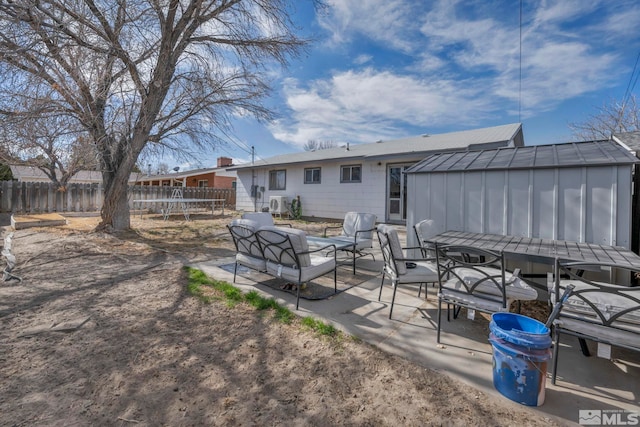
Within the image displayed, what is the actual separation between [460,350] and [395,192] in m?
8.77

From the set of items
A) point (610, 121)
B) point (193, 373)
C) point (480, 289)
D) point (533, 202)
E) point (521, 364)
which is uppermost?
point (610, 121)

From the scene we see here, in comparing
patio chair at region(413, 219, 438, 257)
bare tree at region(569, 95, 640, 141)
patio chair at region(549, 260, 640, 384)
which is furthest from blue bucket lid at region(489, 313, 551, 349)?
bare tree at region(569, 95, 640, 141)

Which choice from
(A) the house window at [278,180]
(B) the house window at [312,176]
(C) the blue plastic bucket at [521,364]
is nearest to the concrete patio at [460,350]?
(C) the blue plastic bucket at [521,364]

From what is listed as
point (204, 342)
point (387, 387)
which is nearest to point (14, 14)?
point (204, 342)

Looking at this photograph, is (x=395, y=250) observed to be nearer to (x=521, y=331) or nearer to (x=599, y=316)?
(x=521, y=331)

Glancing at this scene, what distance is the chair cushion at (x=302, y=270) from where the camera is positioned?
10.9ft

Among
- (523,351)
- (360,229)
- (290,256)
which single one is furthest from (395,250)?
(360,229)

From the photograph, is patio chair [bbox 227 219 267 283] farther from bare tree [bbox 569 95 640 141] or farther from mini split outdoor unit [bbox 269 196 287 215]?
bare tree [bbox 569 95 640 141]

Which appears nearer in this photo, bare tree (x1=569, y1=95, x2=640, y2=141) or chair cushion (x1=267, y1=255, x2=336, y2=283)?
chair cushion (x1=267, y1=255, x2=336, y2=283)

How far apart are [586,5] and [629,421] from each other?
9.24m

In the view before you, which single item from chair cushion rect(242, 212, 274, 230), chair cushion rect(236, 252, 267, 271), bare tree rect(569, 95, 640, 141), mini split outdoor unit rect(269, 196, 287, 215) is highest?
bare tree rect(569, 95, 640, 141)

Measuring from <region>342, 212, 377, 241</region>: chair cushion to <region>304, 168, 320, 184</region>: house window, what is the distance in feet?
24.1

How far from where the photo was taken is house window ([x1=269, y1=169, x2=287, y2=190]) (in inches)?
573

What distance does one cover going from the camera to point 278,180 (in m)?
14.9
